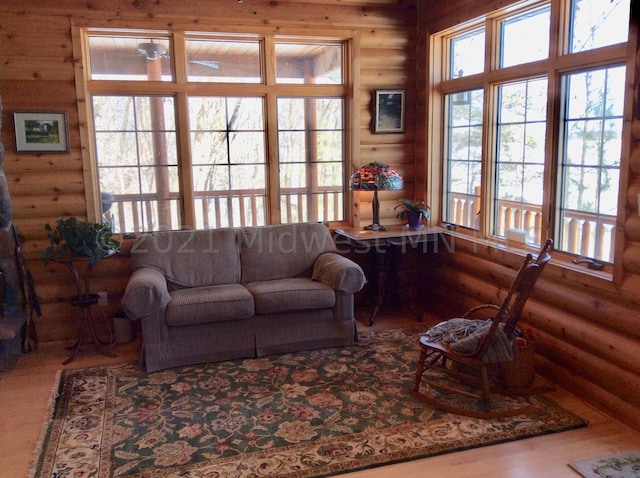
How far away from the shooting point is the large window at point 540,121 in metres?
3.32

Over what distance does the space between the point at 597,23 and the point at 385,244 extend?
2210 millimetres

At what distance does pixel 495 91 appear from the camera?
14.2 feet

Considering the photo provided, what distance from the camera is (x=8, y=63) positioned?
13.8ft

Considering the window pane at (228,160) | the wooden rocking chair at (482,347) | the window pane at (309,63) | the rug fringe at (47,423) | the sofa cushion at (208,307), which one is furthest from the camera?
the window pane at (309,63)

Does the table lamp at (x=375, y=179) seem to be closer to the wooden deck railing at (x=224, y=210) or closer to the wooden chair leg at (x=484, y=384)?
the wooden deck railing at (x=224, y=210)

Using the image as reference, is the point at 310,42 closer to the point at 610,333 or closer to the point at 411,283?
the point at 411,283

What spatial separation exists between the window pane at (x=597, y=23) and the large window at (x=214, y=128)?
7.04ft

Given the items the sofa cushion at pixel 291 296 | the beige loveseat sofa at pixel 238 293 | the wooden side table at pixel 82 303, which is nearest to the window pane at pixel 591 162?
the beige loveseat sofa at pixel 238 293

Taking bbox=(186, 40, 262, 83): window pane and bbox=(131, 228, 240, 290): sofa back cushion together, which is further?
bbox=(186, 40, 262, 83): window pane

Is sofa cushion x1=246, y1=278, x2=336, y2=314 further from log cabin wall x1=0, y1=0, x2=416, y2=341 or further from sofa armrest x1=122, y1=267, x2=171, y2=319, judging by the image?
log cabin wall x1=0, y1=0, x2=416, y2=341

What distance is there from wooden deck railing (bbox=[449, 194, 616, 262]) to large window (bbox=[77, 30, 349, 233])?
1.63 m

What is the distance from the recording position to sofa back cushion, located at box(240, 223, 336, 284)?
15.0 feet

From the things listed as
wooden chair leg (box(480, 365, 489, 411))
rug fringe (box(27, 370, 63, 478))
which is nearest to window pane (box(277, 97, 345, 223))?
rug fringe (box(27, 370, 63, 478))

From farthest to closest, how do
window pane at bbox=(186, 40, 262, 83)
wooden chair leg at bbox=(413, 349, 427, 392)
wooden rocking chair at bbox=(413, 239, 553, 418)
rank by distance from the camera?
window pane at bbox=(186, 40, 262, 83) → wooden chair leg at bbox=(413, 349, 427, 392) → wooden rocking chair at bbox=(413, 239, 553, 418)
